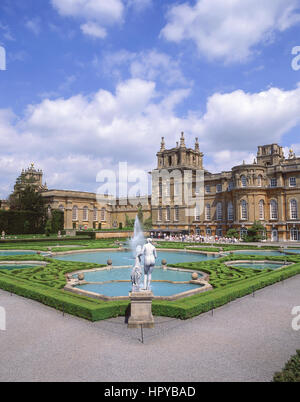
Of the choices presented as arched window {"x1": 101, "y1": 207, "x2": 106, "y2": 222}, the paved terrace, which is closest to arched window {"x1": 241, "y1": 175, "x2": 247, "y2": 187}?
arched window {"x1": 101, "y1": 207, "x2": 106, "y2": 222}

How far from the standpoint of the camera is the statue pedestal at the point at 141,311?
8.44 metres

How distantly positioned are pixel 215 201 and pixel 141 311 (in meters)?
44.9

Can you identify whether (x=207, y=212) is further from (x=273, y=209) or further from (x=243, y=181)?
(x=273, y=209)

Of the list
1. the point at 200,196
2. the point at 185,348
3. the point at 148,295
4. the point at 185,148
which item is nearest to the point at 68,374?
the point at 185,348

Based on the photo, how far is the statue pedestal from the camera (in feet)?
27.7

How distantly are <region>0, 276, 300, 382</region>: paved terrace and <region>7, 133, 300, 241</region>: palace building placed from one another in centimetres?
3688

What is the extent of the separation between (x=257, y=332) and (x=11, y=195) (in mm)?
57635

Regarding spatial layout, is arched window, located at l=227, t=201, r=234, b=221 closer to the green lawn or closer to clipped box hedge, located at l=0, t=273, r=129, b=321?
the green lawn

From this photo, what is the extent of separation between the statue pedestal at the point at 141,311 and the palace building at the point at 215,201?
38847 mm

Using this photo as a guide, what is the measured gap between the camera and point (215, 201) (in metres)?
51.8

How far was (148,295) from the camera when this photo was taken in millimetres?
8547

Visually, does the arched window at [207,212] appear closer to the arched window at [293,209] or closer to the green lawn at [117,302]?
the arched window at [293,209]

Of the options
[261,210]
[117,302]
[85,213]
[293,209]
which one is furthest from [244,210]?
[117,302]
